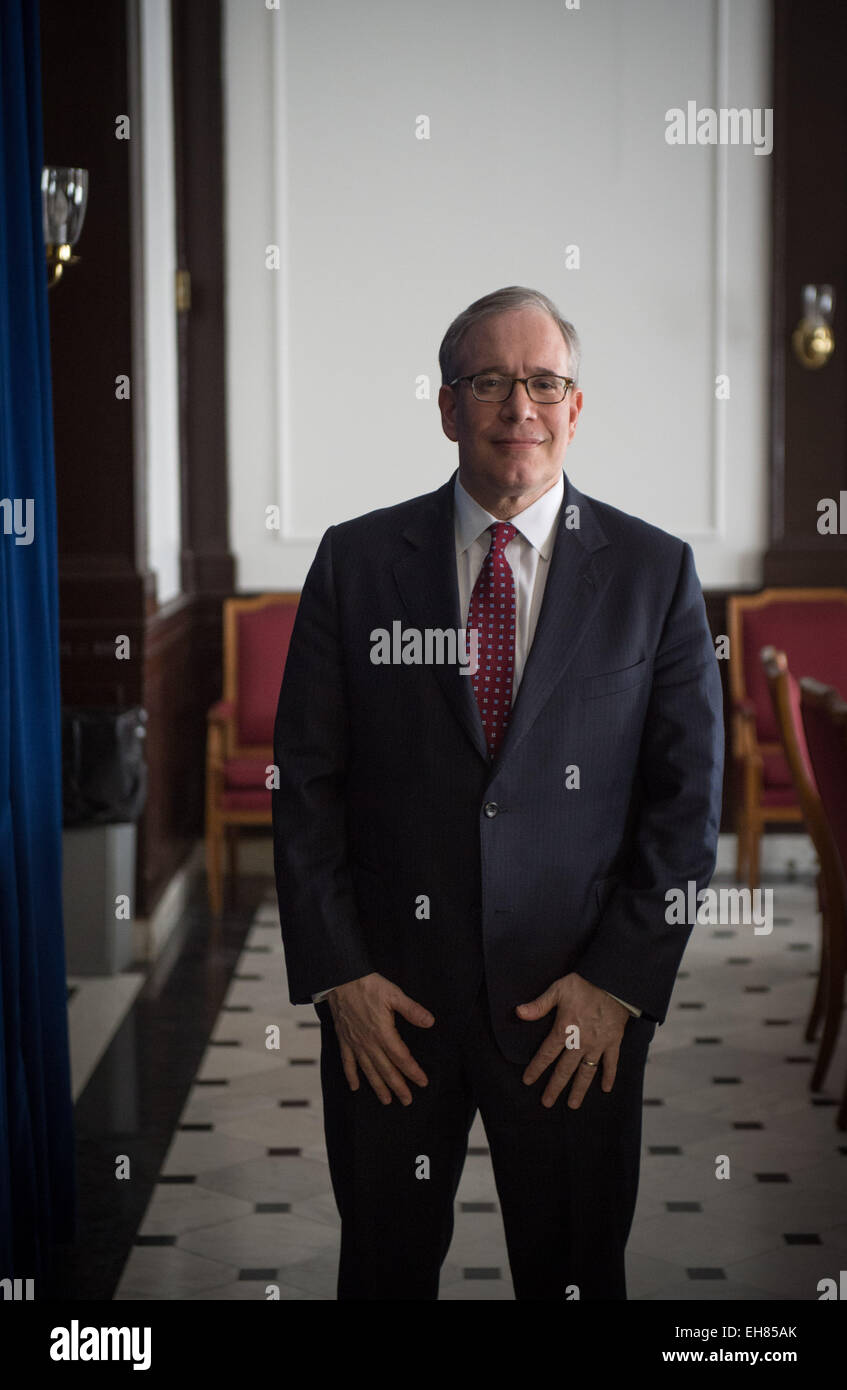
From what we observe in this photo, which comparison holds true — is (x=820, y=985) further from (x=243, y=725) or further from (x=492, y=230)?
(x=492, y=230)

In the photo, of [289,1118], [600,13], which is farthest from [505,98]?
[289,1118]

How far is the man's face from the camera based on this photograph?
1829mm

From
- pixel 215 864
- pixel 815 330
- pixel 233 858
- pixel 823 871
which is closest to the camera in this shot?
pixel 823 871

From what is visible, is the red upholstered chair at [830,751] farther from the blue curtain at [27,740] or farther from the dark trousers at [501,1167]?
the blue curtain at [27,740]

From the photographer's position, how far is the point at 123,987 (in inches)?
197

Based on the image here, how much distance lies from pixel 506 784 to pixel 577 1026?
32cm

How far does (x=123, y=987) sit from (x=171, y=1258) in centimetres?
198

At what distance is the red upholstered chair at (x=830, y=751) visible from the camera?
11.2ft

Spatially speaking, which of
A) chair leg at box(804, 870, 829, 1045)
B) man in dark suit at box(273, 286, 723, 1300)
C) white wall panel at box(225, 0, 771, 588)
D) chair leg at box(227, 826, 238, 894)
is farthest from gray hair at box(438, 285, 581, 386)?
Answer: white wall panel at box(225, 0, 771, 588)

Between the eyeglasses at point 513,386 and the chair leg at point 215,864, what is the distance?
14.1 feet

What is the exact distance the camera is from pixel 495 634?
77.1 inches

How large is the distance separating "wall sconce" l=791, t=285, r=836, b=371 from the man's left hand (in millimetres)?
5047

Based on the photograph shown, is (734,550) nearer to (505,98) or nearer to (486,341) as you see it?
(505,98)

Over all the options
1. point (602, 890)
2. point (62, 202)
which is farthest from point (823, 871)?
point (62, 202)
